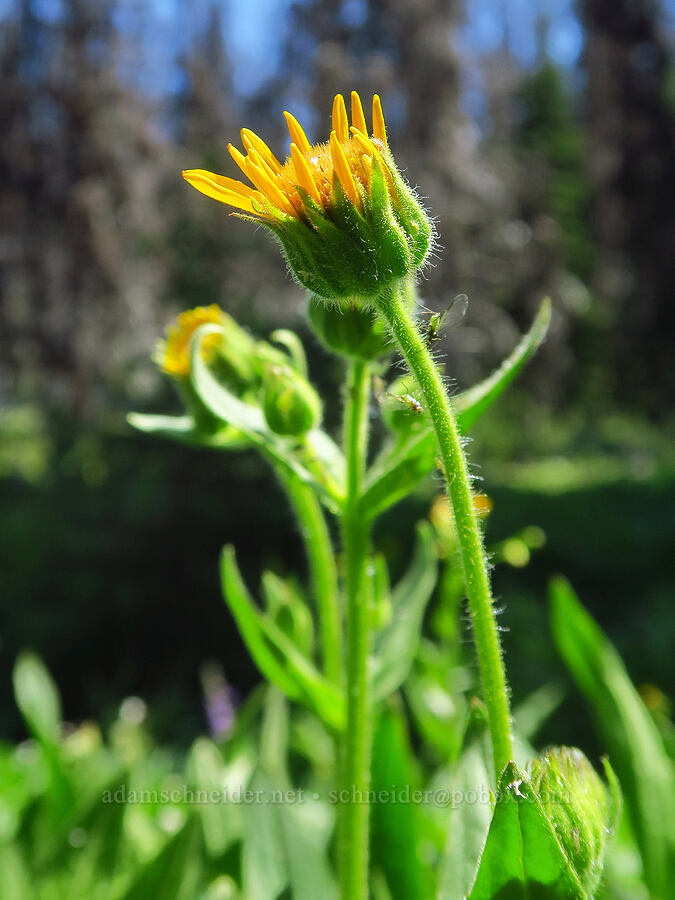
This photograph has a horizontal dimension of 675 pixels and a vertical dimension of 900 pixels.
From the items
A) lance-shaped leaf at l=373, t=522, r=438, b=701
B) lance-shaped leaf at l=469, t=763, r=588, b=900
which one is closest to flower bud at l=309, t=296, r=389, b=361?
lance-shaped leaf at l=373, t=522, r=438, b=701

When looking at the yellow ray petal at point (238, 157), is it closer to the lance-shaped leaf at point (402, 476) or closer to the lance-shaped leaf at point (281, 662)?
the lance-shaped leaf at point (402, 476)

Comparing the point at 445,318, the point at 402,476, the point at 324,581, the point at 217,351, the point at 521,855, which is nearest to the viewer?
the point at 521,855

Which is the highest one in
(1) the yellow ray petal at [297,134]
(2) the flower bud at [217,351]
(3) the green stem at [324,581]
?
(2) the flower bud at [217,351]

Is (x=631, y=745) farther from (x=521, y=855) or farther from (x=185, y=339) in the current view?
(x=185, y=339)

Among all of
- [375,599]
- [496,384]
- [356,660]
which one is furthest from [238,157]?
[375,599]

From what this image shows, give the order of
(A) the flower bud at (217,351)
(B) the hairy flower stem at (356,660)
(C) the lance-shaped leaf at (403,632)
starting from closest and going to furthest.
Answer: (B) the hairy flower stem at (356,660), (C) the lance-shaped leaf at (403,632), (A) the flower bud at (217,351)

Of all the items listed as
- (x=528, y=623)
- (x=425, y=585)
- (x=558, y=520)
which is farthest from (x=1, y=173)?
(x=425, y=585)

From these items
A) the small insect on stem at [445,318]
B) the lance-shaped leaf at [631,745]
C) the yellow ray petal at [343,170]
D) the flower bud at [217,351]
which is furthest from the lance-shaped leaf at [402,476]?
the lance-shaped leaf at [631,745]
